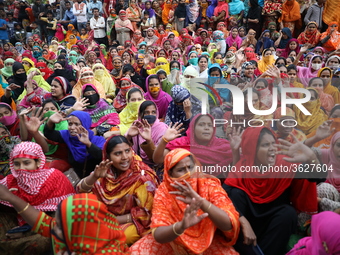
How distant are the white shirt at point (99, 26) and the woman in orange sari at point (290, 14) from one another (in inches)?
223

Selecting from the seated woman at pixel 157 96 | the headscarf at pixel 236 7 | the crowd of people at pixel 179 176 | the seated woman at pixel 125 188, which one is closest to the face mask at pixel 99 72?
the crowd of people at pixel 179 176

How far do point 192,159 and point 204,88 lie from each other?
2289 mm

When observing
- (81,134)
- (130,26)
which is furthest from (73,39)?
(81,134)

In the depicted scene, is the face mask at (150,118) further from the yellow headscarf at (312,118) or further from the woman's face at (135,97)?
the yellow headscarf at (312,118)

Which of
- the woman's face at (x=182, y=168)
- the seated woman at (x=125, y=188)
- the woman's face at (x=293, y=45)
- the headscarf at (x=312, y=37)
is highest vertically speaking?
the headscarf at (x=312, y=37)

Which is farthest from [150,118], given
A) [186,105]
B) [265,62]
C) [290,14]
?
[290,14]

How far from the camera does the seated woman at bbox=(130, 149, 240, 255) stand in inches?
59.7

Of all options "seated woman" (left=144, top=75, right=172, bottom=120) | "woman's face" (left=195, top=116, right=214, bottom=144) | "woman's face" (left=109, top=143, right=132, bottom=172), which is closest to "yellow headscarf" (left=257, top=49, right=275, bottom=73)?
"seated woman" (left=144, top=75, right=172, bottom=120)

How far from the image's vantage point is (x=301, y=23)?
802cm

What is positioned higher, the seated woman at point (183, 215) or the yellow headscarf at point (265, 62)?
the yellow headscarf at point (265, 62)

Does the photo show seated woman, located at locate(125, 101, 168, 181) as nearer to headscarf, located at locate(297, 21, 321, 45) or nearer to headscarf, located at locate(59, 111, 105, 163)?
headscarf, located at locate(59, 111, 105, 163)

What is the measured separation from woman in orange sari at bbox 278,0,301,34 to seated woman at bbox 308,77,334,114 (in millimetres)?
4856

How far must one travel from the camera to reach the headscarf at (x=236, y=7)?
871cm

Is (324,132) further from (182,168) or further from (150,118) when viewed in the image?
(150,118)
